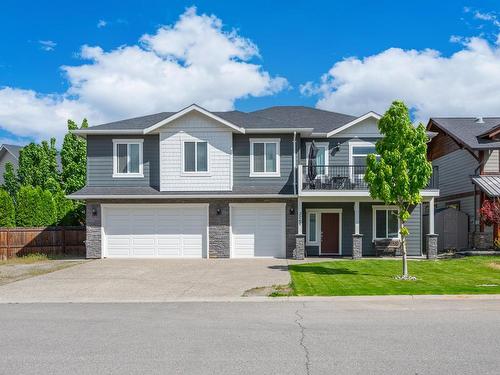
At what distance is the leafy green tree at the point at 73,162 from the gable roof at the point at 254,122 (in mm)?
6465

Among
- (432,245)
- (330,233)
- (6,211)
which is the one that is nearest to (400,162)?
(432,245)

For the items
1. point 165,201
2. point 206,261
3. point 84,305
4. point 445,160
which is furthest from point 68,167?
point 445,160

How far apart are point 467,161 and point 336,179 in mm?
7658

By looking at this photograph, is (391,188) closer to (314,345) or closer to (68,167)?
(314,345)

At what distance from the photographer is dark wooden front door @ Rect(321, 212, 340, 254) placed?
2405 cm

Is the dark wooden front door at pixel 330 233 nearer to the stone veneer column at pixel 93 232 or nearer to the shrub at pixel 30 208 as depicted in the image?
the stone veneer column at pixel 93 232

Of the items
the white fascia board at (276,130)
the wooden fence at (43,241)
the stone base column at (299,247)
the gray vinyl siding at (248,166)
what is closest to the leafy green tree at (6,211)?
the wooden fence at (43,241)

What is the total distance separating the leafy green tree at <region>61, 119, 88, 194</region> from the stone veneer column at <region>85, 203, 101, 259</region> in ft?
23.4

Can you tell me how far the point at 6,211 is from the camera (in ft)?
81.7

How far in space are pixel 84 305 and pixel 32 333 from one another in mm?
3404

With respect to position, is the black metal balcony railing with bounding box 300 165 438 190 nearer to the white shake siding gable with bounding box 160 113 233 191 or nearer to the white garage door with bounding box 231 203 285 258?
the white garage door with bounding box 231 203 285 258

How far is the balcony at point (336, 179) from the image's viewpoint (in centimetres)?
2236

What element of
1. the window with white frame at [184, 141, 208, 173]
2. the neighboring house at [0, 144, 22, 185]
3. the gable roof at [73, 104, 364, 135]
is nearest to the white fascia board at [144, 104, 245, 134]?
the gable roof at [73, 104, 364, 135]

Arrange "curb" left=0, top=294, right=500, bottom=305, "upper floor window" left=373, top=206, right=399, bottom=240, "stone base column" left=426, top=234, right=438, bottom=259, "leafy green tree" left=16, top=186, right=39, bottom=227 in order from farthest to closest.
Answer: "leafy green tree" left=16, top=186, right=39, bottom=227 → "upper floor window" left=373, top=206, right=399, bottom=240 → "stone base column" left=426, top=234, right=438, bottom=259 → "curb" left=0, top=294, right=500, bottom=305
